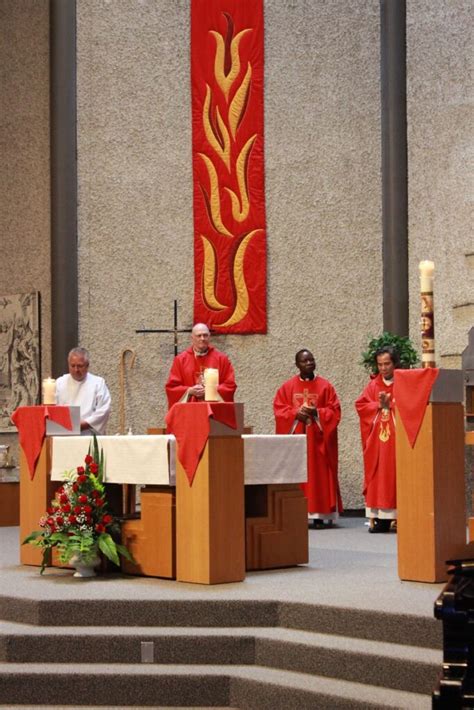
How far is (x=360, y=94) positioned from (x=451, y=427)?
19.5 ft

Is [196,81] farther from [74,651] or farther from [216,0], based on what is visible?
[74,651]

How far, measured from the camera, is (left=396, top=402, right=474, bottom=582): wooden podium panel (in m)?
6.18

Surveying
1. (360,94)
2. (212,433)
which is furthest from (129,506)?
(360,94)

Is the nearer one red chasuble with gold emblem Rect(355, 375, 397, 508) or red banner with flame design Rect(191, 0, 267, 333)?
red chasuble with gold emblem Rect(355, 375, 397, 508)

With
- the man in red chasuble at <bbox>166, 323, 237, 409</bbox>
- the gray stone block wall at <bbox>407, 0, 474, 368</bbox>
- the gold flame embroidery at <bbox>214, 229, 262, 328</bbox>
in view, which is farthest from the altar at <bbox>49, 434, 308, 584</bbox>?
the gold flame embroidery at <bbox>214, 229, 262, 328</bbox>

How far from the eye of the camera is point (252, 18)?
11492 millimetres

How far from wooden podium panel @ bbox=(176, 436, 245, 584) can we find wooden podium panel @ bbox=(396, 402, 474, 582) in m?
0.94

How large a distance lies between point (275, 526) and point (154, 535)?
802 mm

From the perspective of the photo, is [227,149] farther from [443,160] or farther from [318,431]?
[318,431]

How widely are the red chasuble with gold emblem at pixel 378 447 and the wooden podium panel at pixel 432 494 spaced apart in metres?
2.99

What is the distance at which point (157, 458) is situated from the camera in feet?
22.7

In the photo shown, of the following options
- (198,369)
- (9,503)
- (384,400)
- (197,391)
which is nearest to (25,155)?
(198,369)

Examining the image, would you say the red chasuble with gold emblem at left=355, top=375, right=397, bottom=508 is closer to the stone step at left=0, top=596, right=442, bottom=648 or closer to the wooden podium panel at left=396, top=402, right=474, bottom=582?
the wooden podium panel at left=396, top=402, right=474, bottom=582

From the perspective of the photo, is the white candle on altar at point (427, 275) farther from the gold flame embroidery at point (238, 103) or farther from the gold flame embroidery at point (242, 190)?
the gold flame embroidery at point (238, 103)
